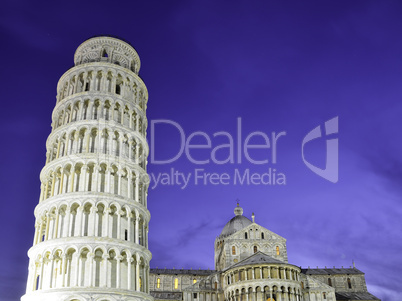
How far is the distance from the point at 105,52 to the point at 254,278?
3400 centimetres

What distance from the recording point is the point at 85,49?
1591 inches

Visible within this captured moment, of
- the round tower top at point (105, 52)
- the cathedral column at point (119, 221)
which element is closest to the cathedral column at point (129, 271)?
the cathedral column at point (119, 221)

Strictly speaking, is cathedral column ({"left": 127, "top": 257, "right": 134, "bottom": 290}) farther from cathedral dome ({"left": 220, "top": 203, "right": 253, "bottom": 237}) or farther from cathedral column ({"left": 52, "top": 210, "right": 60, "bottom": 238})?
cathedral dome ({"left": 220, "top": 203, "right": 253, "bottom": 237})

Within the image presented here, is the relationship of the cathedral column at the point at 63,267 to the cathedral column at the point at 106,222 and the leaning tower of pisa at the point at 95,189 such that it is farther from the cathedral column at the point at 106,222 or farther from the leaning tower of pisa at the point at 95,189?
the cathedral column at the point at 106,222

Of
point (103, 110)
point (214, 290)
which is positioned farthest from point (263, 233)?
point (103, 110)

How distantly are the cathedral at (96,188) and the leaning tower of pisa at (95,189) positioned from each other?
7 cm

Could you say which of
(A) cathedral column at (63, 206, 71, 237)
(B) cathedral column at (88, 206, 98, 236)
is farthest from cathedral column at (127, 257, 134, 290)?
(A) cathedral column at (63, 206, 71, 237)

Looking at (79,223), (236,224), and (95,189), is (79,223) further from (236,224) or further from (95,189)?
(236,224)

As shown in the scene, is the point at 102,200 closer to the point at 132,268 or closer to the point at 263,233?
the point at 132,268

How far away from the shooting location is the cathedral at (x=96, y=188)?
28422 millimetres

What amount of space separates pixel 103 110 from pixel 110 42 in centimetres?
903

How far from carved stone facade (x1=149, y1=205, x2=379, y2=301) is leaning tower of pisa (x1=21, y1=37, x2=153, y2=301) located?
23.7m

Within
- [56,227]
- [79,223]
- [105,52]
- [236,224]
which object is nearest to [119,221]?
[79,223]

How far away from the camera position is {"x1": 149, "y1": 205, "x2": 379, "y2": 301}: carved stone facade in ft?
169
